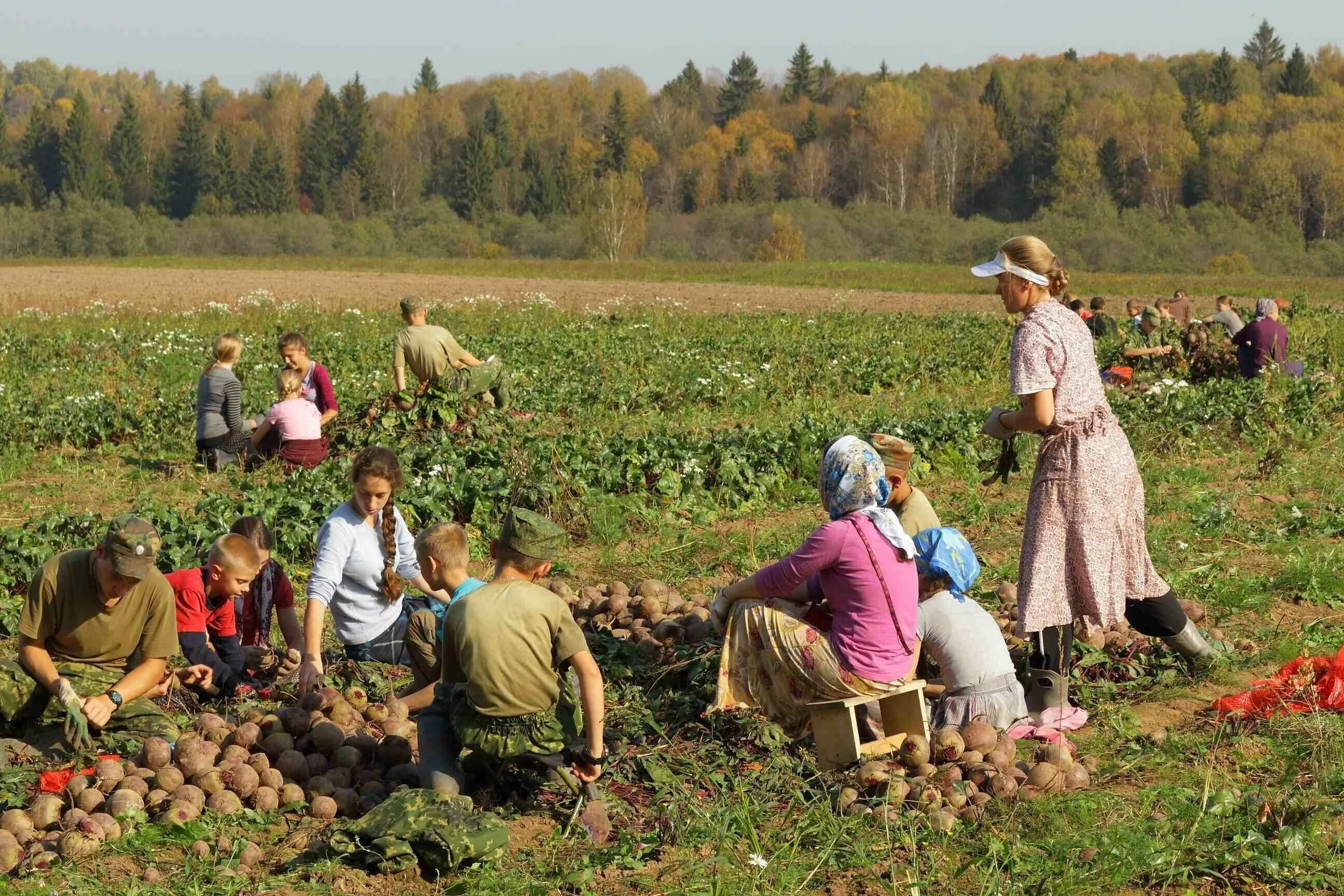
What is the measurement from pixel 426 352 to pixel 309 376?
910mm

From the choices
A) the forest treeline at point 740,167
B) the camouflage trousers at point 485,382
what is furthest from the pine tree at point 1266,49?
the camouflage trousers at point 485,382

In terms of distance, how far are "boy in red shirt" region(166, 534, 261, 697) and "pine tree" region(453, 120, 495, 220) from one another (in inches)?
3204

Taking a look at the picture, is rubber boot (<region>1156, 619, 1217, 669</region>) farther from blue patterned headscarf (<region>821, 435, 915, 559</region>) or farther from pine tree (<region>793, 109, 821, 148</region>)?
pine tree (<region>793, 109, 821, 148</region>)

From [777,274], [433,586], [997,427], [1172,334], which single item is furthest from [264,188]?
[997,427]

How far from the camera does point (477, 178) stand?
286ft

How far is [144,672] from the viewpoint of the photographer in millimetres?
4973

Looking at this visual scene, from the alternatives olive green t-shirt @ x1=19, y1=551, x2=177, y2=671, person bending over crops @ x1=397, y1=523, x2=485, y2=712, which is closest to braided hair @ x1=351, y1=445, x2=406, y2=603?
person bending over crops @ x1=397, y1=523, x2=485, y2=712

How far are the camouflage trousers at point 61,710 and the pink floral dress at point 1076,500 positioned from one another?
126 inches

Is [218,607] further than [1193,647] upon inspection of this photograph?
Yes

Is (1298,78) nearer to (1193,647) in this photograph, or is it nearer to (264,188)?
(264,188)

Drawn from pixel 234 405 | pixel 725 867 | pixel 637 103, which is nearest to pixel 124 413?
pixel 234 405

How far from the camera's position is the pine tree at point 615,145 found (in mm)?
95375

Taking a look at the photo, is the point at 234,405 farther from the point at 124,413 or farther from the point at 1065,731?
the point at 1065,731

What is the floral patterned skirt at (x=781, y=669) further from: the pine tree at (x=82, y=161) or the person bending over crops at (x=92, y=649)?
the pine tree at (x=82, y=161)
